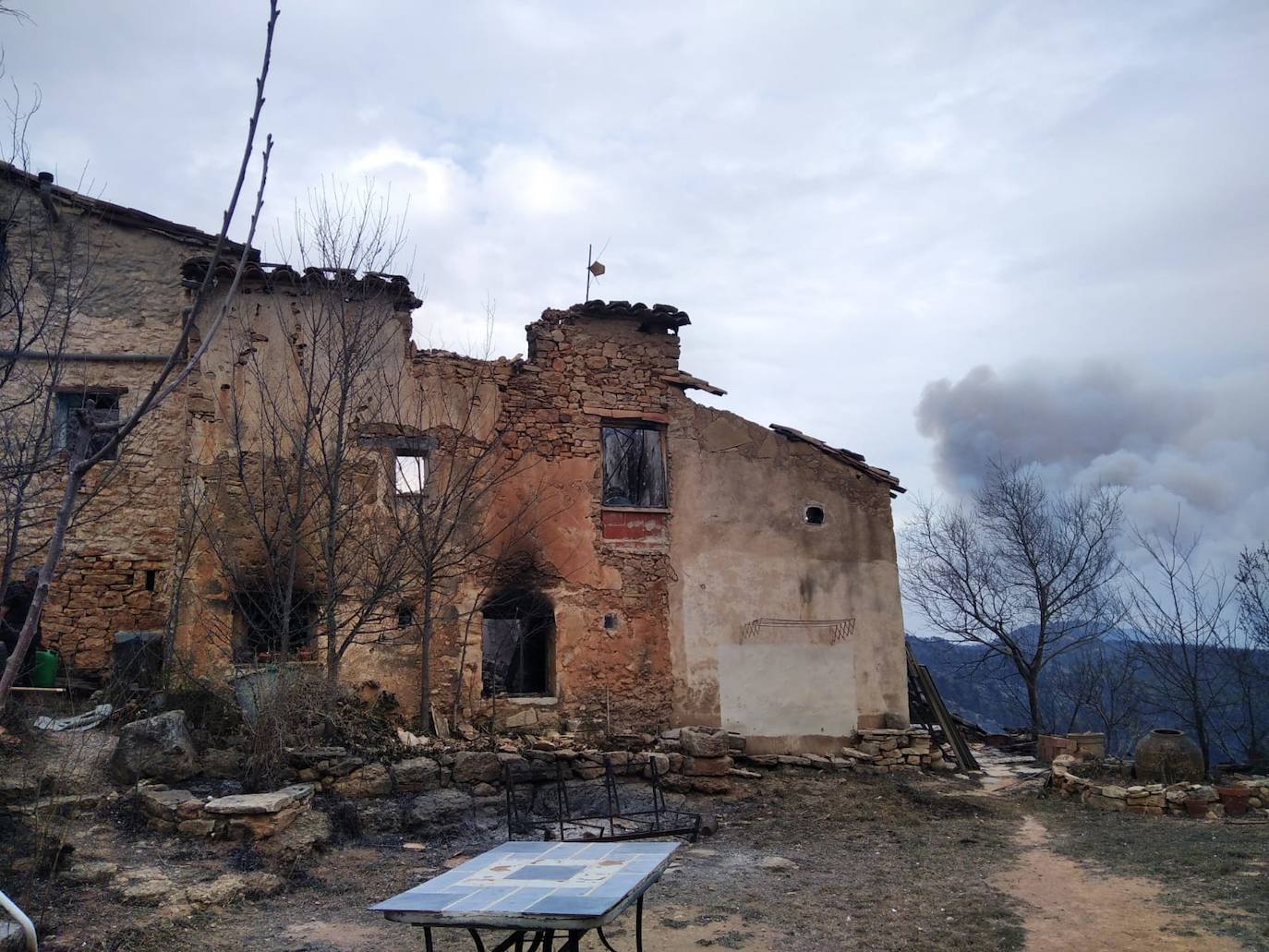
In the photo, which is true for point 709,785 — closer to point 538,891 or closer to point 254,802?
point 254,802

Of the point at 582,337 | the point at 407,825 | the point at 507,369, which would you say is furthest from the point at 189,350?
the point at 407,825

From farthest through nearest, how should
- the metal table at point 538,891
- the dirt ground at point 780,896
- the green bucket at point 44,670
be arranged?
1. the green bucket at point 44,670
2. the dirt ground at point 780,896
3. the metal table at point 538,891

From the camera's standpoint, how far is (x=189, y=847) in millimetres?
8266

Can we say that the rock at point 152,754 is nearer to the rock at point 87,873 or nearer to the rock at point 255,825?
the rock at point 255,825

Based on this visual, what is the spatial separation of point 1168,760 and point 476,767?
9556mm

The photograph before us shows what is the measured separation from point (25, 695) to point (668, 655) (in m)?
8.39

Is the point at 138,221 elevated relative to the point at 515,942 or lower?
elevated

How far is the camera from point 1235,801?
12.0m

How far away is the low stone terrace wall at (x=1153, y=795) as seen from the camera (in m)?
Result: 12.0

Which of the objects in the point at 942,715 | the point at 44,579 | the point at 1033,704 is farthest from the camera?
the point at 1033,704

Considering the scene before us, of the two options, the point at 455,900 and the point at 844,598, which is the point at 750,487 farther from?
the point at 455,900

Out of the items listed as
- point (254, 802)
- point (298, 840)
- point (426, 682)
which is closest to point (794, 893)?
point (298, 840)

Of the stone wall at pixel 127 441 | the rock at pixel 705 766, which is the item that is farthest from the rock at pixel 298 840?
the stone wall at pixel 127 441

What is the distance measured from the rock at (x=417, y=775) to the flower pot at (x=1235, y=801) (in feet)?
32.0
